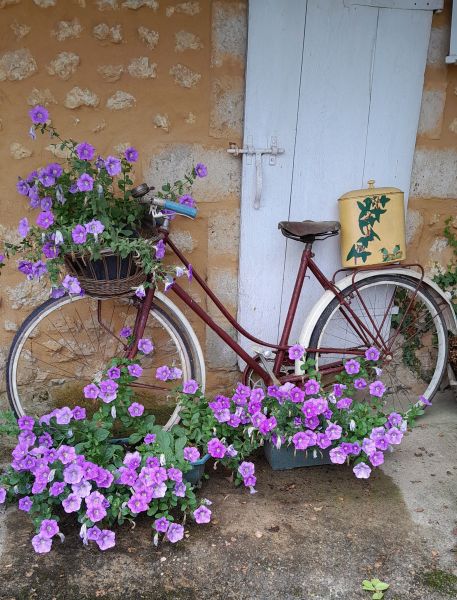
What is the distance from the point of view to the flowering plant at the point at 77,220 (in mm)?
2336

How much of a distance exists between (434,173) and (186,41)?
1515mm

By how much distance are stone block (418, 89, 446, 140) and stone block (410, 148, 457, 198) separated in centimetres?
9

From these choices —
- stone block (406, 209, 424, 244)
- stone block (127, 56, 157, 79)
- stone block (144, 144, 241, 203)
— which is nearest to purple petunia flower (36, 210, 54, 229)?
stone block (144, 144, 241, 203)

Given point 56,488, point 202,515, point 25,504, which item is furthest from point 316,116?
point 25,504

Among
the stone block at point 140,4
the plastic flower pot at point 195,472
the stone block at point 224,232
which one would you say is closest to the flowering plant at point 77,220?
the stone block at point 224,232

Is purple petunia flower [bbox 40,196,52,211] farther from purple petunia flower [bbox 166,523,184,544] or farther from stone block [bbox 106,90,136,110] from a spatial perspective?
purple petunia flower [bbox 166,523,184,544]

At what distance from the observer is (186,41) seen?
2762 millimetres

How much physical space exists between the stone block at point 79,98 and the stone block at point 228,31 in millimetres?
610

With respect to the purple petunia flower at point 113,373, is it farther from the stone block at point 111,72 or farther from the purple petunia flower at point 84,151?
the stone block at point 111,72

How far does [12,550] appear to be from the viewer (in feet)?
7.52

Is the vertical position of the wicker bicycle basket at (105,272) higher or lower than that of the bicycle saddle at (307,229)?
lower

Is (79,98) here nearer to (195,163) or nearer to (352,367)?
(195,163)

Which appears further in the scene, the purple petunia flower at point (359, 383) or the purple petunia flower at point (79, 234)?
the purple petunia flower at point (359, 383)

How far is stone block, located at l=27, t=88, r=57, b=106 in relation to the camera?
8.86 feet
